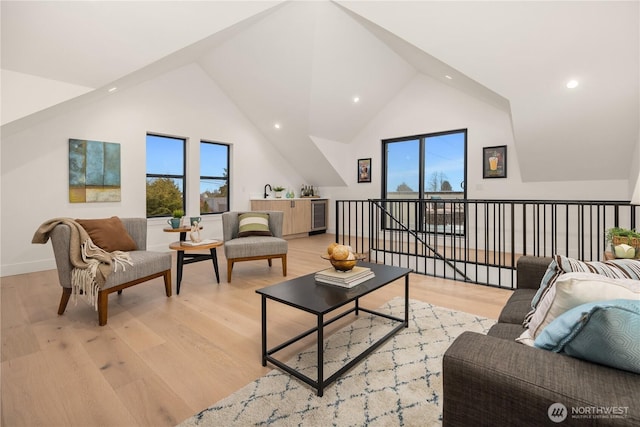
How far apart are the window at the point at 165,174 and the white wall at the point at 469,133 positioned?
3806 mm

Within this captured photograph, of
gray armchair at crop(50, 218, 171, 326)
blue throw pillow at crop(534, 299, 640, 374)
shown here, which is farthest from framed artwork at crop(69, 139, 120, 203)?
blue throw pillow at crop(534, 299, 640, 374)

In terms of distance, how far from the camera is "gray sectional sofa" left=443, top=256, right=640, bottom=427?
29.2 inches

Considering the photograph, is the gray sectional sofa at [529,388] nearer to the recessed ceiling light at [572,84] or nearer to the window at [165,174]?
the recessed ceiling light at [572,84]

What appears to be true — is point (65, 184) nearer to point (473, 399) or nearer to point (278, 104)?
point (278, 104)

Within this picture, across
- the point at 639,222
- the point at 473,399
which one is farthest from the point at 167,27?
the point at 639,222

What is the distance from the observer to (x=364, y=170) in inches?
283

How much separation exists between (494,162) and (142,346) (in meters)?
5.55

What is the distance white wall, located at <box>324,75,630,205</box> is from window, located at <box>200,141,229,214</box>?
3.00 meters

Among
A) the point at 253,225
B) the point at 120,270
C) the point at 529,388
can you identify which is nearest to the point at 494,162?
the point at 253,225

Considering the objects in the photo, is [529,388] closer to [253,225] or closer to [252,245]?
[252,245]

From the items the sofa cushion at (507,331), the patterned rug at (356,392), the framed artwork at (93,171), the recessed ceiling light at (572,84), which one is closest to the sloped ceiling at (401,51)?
the recessed ceiling light at (572,84)

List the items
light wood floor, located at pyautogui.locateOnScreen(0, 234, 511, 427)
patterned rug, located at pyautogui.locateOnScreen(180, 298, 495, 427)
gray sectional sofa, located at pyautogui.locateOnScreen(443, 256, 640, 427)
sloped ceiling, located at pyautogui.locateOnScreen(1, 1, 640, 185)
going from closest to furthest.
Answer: gray sectional sofa, located at pyautogui.locateOnScreen(443, 256, 640, 427), patterned rug, located at pyautogui.locateOnScreen(180, 298, 495, 427), light wood floor, located at pyautogui.locateOnScreen(0, 234, 511, 427), sloped ceiling, located at pyautogui.locateOnScreen(1, 1, 640, 185)

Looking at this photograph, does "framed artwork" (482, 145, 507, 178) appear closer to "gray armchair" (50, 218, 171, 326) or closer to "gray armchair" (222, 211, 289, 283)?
"gray armchair" (222, 211, 289, 283)

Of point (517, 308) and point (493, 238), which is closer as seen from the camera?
point (517, 308)
